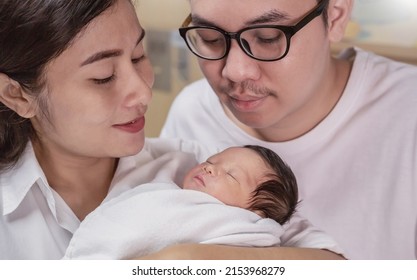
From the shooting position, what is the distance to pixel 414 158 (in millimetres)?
1212

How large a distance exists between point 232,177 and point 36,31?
40cm

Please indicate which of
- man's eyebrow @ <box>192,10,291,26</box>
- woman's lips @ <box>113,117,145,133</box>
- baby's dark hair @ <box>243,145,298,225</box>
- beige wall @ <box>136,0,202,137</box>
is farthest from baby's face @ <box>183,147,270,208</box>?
beige wall @ <box>136,0,202,137</box>

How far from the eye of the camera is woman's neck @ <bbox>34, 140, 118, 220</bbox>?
112 centimetres

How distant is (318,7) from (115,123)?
438 millimetres

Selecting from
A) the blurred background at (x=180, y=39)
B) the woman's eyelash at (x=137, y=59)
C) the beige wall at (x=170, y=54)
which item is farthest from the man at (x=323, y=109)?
the beige wall at (x=170, y=54)

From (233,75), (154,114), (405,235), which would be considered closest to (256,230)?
(233,75)

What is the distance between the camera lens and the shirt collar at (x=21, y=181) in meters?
1.04

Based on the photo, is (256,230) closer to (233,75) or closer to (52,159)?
(233,75)

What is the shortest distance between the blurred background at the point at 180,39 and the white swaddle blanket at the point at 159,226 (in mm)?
811

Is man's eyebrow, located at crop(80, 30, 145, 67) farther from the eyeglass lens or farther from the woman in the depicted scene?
the eyeglass lens

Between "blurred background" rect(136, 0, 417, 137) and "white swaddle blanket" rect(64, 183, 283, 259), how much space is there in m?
0.81

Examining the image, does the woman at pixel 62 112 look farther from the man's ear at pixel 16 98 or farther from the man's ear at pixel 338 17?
the man's ear at pixel 338 17
